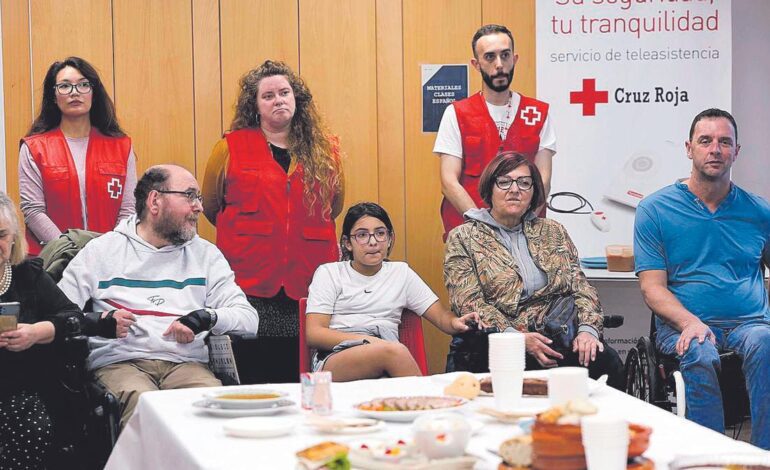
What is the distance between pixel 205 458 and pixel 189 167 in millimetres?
3714

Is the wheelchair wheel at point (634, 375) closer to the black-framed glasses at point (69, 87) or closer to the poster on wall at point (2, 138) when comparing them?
the black-framed glasses at point (69, 87)

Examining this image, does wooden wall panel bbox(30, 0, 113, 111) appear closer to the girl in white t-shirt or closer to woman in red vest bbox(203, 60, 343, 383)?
woman in red vest bbox(203, 60, 343, 383)

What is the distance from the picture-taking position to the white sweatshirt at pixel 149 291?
347cm

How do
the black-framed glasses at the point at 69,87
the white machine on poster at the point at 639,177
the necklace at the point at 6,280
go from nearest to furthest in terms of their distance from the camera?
the necklace at the point at 6,280 → the black-framed glasses at the point at 69,87 → the white machine on poster at the point at 639,177

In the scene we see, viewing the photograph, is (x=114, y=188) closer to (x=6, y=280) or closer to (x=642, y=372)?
(x=6, y=280)

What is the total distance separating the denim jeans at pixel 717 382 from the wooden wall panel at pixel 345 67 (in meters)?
Result: 2.36

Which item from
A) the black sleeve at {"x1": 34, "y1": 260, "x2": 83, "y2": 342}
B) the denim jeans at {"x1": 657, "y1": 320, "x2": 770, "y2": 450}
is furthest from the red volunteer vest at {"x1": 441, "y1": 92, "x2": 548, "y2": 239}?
the black sleeve at {"x1": 34, "y1": 260, "x2": 83, "y2": 342}

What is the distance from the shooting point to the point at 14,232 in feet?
10.8

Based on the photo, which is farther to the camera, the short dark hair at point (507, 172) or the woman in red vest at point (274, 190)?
the woman in red vest at point (274, 190)

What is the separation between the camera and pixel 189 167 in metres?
5.44

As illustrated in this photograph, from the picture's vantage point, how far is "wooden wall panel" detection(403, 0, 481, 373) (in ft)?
18.1

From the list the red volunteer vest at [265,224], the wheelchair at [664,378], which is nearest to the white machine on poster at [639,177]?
the wheelchair at [664,378]

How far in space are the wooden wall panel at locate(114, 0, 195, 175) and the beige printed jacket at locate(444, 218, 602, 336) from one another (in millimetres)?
1916

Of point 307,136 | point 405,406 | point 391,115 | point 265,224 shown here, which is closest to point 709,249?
point 307,136
